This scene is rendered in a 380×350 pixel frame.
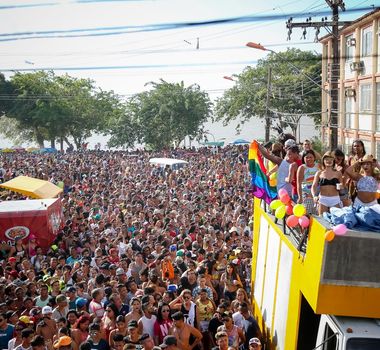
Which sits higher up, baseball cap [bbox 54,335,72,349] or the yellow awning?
the yellow awning

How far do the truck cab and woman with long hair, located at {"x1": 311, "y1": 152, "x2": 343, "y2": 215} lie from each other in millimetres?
1714

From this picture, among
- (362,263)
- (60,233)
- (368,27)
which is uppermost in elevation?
(368,27)

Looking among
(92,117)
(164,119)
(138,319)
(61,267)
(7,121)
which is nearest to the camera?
(138,319)

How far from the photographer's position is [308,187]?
7.95m

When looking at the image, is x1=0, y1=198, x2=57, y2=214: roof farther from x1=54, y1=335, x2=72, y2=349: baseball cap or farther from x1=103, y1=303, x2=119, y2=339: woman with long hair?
x1=54, y1=335, x2=72, y2=349: baseball cap

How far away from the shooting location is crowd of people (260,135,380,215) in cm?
686

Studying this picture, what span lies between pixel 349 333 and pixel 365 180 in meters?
2.23

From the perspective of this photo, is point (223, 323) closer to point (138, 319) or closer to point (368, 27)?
point (138, 319)

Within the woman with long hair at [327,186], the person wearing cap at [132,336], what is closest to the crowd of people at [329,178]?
the woman with long hair at [327,186]

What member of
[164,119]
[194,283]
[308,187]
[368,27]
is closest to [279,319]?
[308,187]

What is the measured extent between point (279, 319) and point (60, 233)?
12.0m

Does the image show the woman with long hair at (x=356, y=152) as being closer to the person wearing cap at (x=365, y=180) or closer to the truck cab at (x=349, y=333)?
the person wearing cap at (x=365, y=180)

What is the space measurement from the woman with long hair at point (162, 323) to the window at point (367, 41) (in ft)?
82.2

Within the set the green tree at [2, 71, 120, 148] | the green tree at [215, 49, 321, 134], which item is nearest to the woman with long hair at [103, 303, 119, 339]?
the green tree at [215, 49, 321, 134]
